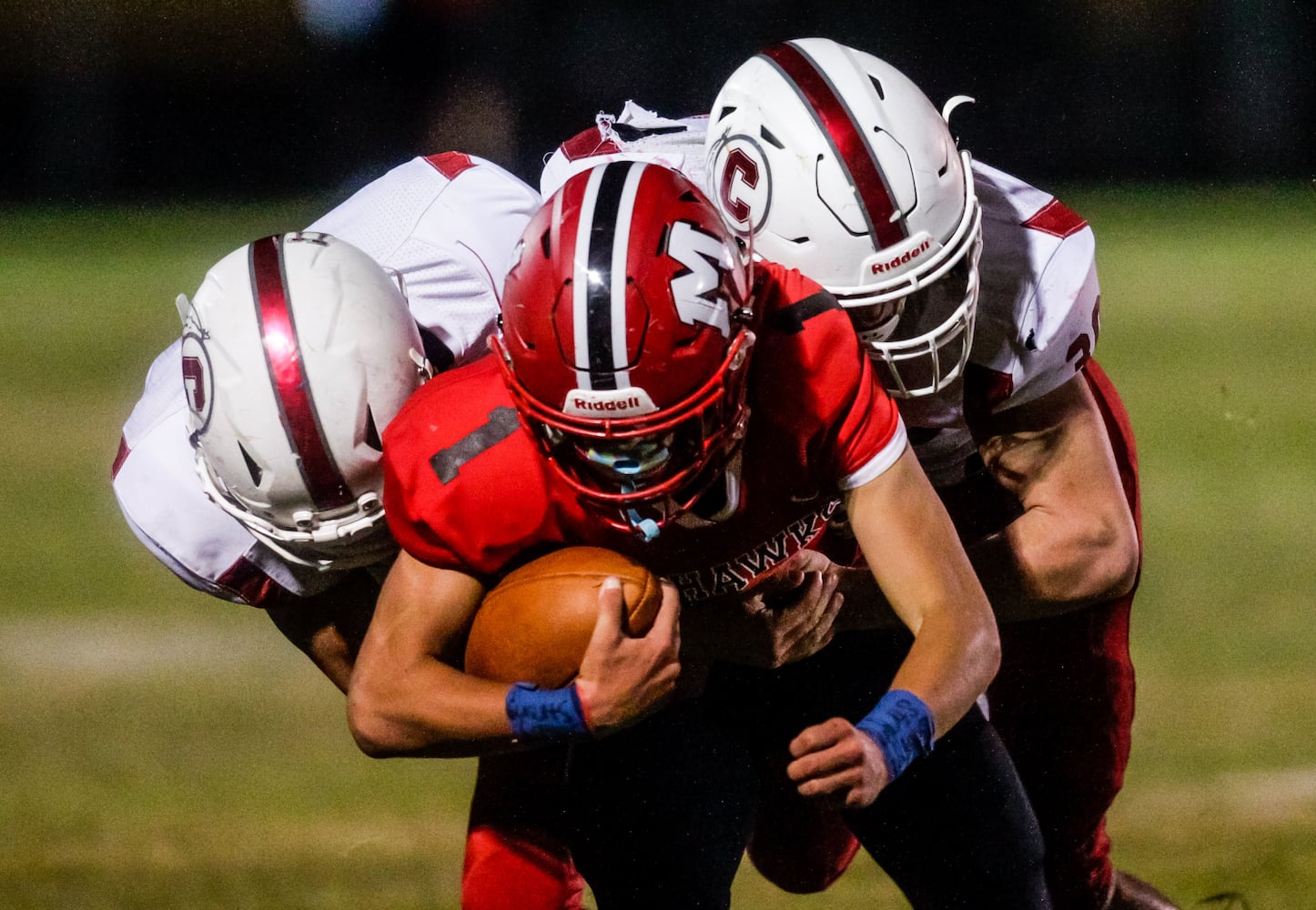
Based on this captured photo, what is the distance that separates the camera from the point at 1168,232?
27.8 ft

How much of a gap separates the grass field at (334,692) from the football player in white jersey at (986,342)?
313 millimetres

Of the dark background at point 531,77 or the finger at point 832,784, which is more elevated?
the finger at point 832,784

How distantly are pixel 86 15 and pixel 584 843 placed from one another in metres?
6.62

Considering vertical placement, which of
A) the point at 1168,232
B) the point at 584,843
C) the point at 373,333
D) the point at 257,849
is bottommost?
the point at 1168,232

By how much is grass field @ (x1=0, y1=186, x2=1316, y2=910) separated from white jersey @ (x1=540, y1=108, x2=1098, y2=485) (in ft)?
3.37

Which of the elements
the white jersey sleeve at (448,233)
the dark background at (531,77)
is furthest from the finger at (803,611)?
the dark background at (531,77)

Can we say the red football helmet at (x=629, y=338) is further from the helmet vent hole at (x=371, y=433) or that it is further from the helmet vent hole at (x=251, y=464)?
the helmet vent hole at (x=251, y=464)

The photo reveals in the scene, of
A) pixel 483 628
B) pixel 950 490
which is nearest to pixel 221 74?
pixel 950 490

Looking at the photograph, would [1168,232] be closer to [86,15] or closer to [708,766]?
[86,15]

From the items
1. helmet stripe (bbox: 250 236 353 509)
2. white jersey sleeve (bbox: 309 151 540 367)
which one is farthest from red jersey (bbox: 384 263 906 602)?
white jersey sleeve (bbox: 309 151 540 367)

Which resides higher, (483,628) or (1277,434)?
(483,628)

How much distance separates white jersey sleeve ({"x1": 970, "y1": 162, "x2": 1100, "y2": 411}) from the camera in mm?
2381

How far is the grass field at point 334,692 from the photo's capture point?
9.96 ft

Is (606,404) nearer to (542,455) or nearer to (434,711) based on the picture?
(542,455)
